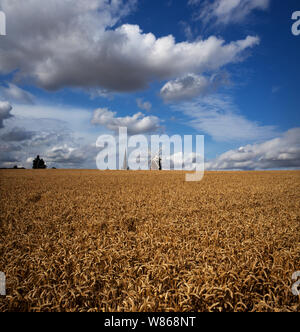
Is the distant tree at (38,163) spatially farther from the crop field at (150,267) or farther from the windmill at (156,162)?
the crop field at (150,267)

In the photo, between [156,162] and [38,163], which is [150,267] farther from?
[38,163]

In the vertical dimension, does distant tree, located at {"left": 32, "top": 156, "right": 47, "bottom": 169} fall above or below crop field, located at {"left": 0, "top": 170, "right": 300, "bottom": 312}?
above

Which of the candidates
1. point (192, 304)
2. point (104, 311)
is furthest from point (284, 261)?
point (104, 311)

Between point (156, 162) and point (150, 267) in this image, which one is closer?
point (150, 267)

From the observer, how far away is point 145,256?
443 centimetres

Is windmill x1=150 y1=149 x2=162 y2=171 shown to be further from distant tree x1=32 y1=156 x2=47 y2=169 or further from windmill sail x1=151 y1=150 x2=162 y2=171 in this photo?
distant tree x1=32 y1=156 x2=47 y2=169

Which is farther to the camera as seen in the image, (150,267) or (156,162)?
(156,162)

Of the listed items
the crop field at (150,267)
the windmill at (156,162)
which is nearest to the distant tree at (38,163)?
the windmill at (156,162)

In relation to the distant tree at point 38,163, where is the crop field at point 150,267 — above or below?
below

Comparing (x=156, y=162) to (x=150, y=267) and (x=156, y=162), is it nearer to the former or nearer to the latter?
(x=156, y=162)

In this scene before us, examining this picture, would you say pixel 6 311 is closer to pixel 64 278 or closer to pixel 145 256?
pixel 64 278

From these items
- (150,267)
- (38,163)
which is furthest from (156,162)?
(150,267)

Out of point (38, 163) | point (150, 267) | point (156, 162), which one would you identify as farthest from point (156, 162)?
point (150, 267)

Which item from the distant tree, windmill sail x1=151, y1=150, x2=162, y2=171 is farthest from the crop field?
the distant tree
